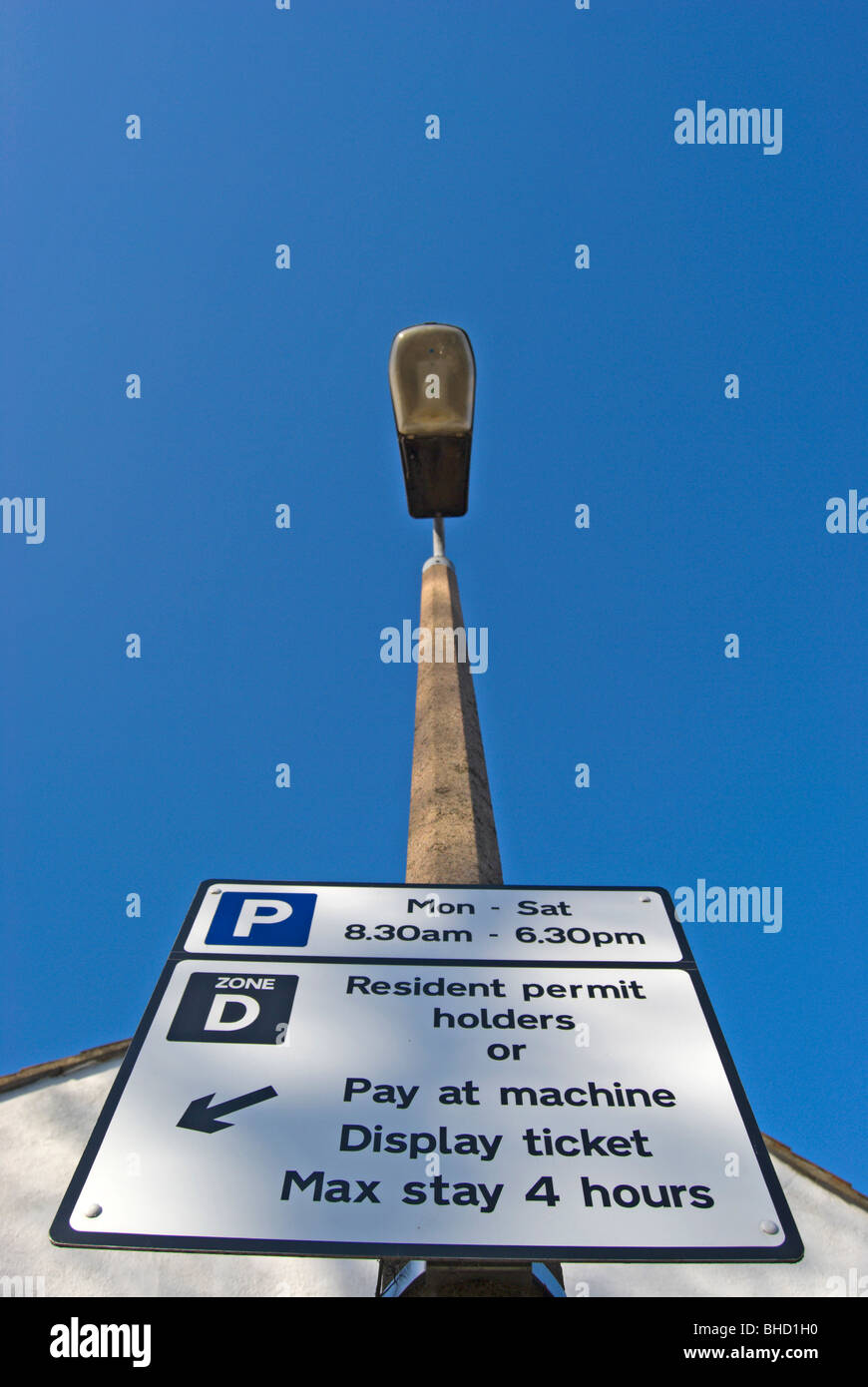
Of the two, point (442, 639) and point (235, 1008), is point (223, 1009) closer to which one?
point (235, 1008)

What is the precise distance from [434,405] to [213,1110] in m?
3.81

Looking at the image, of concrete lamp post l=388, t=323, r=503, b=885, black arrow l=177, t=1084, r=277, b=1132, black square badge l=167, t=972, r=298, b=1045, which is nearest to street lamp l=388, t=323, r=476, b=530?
concrete lamp post l=388, t=323, r=503, b=885

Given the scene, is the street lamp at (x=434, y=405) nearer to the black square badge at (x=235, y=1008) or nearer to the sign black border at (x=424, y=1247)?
the black square badge at (x=235, y=1008)

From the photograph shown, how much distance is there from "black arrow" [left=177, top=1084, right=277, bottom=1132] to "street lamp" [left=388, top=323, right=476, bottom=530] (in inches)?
147

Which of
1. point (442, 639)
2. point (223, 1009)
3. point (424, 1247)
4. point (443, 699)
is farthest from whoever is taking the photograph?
point (442, 639)

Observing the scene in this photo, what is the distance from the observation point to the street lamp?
15.2 ft

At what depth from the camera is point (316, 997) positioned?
1852 mm

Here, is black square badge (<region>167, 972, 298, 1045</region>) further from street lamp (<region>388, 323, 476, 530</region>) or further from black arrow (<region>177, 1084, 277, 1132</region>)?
street lamp (<region>388, 323, 476, 530</region>)

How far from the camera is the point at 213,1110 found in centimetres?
159

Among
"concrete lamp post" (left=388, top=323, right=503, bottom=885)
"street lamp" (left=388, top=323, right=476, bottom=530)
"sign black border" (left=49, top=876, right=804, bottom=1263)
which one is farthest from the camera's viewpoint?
"street lamp" (left=388, top=323, right=476, bottom=530)

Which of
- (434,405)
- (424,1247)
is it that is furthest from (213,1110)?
(434,405)
